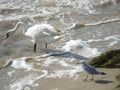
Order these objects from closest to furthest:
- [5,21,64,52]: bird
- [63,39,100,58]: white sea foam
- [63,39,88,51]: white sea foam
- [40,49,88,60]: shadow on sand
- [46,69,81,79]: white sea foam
→ [46,69,81,79]: white sea foam
[40,49,88,60]: shadow on sand
[63,39,100,58]: white sea foam
[5,21,64,52]: bird
[63,39,88,51]: white sea foam

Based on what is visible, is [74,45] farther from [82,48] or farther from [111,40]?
[111,40]

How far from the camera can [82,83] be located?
8.12m

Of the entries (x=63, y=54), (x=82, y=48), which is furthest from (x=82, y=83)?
(x=82, y=48)

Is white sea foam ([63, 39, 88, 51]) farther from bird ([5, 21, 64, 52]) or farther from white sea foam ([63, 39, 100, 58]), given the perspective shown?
bird ([5, 21, 64, 52])

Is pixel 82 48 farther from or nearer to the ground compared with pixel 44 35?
nearer to the ground

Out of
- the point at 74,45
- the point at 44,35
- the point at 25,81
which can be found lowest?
the point at 25,81

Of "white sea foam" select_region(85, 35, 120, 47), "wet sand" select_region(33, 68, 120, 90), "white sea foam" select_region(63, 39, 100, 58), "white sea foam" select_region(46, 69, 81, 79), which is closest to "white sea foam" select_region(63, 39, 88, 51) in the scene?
"white sea foam" select_region(63, 39, 100, 58)

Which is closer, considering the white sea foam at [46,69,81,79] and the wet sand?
the wet sand

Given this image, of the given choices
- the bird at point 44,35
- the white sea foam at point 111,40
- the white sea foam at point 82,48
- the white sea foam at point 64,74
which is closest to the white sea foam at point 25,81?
the white sea foam at point 64,74

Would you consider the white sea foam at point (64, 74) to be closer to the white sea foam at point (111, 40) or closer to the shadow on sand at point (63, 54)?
the shadow on sand at point (63, 54)

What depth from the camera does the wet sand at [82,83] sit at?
785 cm

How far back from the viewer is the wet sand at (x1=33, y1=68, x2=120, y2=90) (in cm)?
785

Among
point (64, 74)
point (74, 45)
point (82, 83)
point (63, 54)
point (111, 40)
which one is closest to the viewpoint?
point (82, 83)

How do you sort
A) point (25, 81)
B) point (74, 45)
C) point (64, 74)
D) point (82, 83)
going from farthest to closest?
1. point (74, 45)
2. point (64, 74)
3. point (25, 81)
4. point (82, 83)
